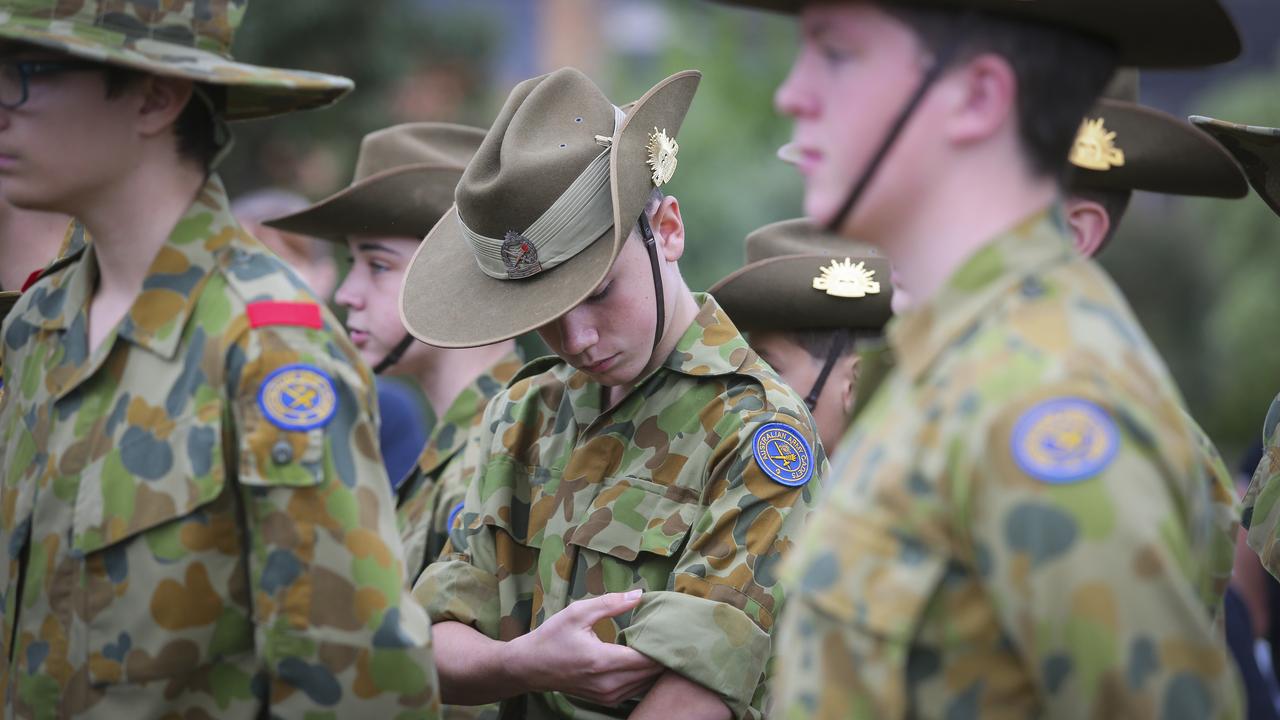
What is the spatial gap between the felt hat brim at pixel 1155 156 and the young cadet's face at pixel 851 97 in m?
1.59

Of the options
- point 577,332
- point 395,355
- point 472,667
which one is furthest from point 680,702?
point 395,355

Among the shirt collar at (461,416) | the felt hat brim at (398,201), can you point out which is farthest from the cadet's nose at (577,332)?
the felt hat brim at (398,201)

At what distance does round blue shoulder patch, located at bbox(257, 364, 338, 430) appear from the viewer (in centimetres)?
252

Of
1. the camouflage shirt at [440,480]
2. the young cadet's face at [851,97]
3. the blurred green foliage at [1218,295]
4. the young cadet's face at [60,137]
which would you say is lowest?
the blurred green foliage at [1218,295]

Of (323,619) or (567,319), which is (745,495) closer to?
(567,319)

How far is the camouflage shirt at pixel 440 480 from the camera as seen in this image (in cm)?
431

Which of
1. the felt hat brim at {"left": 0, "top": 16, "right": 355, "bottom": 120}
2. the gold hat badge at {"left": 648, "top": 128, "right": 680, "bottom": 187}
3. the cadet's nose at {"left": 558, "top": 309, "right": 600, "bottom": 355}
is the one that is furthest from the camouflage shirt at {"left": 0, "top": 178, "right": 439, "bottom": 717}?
the gold hat badge at {"left": 648, "top": 128, "right": 680, "bottom": 187}

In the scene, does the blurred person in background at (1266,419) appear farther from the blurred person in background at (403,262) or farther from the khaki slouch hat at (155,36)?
the blurred person in background at (403,262)

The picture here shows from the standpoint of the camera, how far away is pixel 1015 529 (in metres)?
1.81

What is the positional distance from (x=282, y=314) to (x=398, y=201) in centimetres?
234

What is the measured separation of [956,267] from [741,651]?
1.27 metres

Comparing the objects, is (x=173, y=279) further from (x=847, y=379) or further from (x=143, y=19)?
(x=847, y=379)

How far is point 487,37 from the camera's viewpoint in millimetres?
14836

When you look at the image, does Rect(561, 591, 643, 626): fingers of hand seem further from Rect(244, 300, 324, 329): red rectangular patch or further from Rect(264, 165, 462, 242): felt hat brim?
Rect(264, 165, 462, 242): felt hat brim
